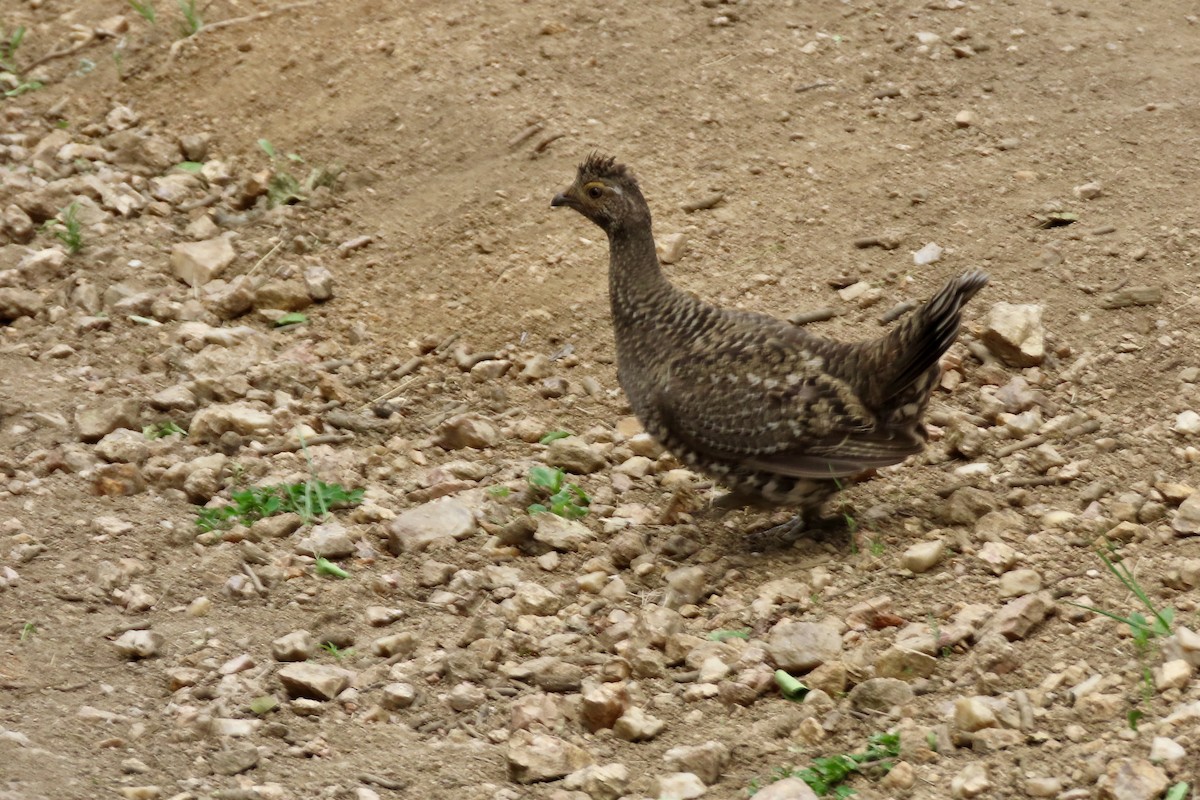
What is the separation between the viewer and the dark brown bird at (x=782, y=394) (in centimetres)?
584

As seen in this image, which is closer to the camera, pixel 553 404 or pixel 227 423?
pixel 227 423

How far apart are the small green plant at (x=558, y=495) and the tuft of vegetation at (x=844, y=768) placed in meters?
2.22

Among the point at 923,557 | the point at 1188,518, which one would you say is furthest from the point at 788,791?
the point at 1188,518

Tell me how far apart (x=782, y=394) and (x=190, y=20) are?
629 cm

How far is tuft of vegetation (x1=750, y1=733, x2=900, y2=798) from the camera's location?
4.30 metres

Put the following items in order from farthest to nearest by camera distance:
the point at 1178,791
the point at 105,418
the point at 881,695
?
the point at 105,418, the point at 881,695, the point at 1178,791

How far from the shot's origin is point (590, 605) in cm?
578

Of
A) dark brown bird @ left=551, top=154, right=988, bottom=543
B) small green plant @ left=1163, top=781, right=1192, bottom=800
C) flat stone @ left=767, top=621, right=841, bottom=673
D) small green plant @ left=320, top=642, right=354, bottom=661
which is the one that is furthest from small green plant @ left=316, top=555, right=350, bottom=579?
small green plant @ left=1163, top=781, right=1192, bottom=800

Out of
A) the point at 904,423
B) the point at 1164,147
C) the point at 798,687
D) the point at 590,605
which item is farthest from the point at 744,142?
the point at 798,687

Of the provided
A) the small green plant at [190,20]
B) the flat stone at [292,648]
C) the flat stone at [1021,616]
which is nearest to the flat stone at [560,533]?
the flat stone at [292,648]

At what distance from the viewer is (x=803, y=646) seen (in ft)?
16.5

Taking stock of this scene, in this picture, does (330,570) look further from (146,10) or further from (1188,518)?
(146,10)

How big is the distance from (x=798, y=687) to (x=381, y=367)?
3687 millimetres

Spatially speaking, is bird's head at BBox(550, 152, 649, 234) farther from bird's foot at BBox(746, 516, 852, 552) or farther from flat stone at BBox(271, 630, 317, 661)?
flat stone at BBox(271, 630, 317, 661)
